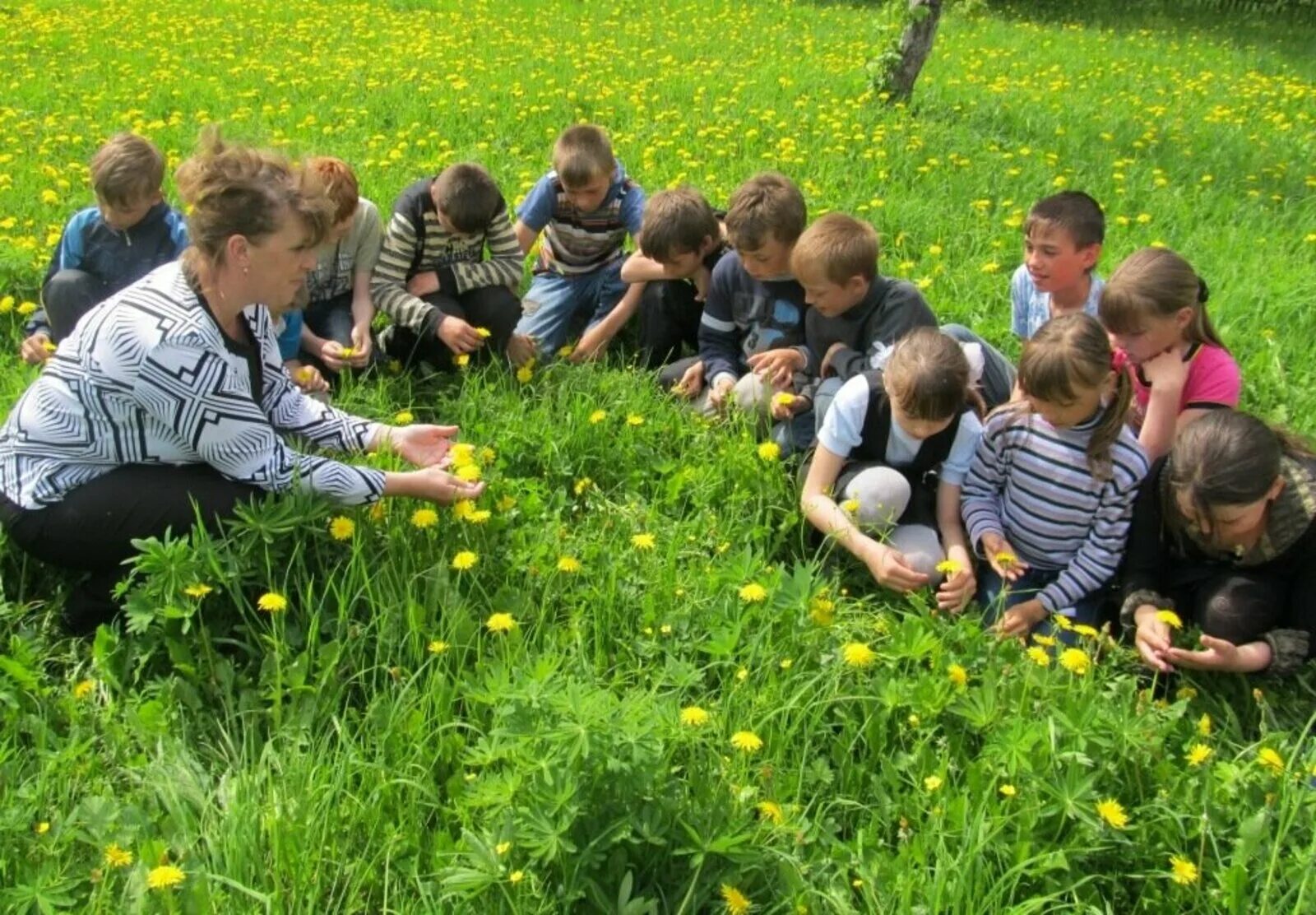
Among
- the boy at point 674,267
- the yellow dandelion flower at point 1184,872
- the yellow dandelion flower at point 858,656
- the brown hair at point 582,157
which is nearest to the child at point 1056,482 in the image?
the yellow dandelion flower at point 858,656

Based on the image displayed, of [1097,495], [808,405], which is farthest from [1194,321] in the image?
[808,405]

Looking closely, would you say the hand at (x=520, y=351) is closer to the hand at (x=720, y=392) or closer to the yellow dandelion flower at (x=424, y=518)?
the hand at (x=720, y=392)

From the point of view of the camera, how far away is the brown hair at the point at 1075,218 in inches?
136

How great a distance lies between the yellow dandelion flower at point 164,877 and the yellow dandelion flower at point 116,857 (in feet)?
0.28

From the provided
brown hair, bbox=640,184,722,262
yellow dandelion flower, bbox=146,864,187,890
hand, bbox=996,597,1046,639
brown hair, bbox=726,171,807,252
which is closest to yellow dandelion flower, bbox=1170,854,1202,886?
hand, bbox=996,597,1046,639

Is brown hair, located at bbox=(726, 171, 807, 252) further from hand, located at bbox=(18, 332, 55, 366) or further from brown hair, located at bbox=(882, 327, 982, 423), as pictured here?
hand, located at bbox=(18, 332, 55, 366)

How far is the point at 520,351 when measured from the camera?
13.4ft

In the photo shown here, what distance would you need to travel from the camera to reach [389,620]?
2.43m

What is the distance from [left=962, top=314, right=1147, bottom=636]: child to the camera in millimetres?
2785

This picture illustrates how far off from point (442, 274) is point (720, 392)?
126 cm

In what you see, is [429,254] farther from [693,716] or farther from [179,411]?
[693,716]

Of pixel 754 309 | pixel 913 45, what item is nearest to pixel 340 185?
pixel 754 309

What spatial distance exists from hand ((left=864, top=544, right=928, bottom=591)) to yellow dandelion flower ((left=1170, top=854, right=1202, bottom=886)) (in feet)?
3.33

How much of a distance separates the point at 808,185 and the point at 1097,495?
328 centimetres
